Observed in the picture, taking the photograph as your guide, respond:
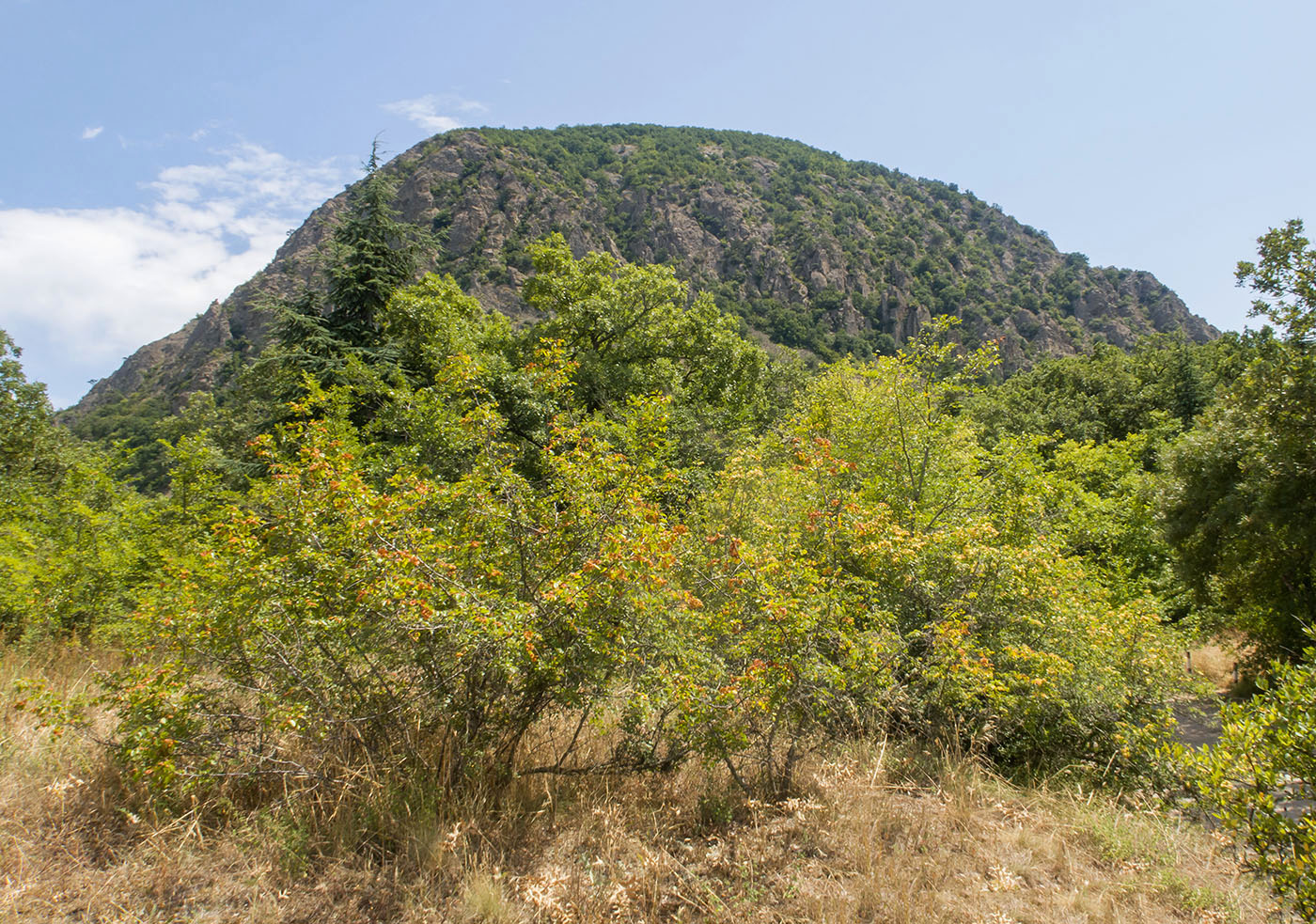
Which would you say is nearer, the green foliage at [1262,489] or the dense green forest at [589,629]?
the dense green forest at [589,629]

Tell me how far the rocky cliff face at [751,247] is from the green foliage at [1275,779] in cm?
8623

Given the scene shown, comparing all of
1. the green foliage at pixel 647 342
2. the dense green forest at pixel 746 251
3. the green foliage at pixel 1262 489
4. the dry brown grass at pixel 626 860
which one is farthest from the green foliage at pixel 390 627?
the dense green forest at pixel 746 251

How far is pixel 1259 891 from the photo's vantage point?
3480 mm

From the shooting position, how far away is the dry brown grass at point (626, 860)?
3305 millimetres

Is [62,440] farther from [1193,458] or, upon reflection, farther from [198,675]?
[1193,458]

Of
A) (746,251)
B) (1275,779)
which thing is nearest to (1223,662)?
(1275,779)

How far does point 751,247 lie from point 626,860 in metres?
126

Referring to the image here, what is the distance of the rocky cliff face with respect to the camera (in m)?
102

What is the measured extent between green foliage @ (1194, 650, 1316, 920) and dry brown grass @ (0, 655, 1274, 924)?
0.57m

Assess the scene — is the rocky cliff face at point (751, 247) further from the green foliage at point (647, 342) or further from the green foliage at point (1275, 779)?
the green foliage at point (1275, 779)

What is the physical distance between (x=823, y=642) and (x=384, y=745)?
3.14m

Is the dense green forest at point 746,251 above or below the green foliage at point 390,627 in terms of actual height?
above

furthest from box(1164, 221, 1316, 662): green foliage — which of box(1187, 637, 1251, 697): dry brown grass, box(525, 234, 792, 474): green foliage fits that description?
box(525, 234, 792, 474): green foliage

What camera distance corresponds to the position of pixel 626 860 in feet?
12.3
